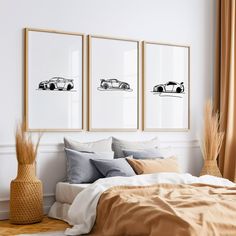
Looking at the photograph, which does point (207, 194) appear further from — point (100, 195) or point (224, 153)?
point (224, 153)

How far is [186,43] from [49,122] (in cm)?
216

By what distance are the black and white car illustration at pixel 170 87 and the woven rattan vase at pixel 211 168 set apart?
3.18 feet

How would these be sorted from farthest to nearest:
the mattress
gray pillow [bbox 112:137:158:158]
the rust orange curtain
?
the rust orange curtain < gray pillow [bbox 112:137:158:158] < the mattress

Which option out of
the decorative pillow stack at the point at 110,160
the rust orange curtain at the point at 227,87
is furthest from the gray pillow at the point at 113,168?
the rust orange curtain at the point at 227,87

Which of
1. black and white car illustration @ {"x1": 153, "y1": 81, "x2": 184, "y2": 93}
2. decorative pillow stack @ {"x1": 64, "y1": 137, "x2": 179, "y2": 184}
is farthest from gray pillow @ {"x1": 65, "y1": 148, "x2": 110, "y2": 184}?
black and white car illustration @ {"x1": 153, "y1": 81, "x2": 184, "y2": 93}

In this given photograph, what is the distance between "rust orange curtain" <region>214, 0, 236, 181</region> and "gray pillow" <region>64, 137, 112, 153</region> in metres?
1.66

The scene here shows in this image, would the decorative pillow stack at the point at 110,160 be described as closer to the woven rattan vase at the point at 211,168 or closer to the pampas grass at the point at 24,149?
the pampas grass at the point at 24,149

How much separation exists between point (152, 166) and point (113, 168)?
17.7 inches

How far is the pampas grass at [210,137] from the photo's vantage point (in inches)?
251

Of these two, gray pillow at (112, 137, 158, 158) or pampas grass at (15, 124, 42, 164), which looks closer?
pampas grass at (15, 124, 42, 164)

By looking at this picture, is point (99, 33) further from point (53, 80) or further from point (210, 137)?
point (210, 137)

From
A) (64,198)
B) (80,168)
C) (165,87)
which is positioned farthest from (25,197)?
(165,87)

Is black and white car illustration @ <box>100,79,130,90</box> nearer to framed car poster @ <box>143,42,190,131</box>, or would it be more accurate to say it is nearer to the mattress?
framed car poster @ <box>143,42,190,131</box>

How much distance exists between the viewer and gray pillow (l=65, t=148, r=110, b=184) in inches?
211
